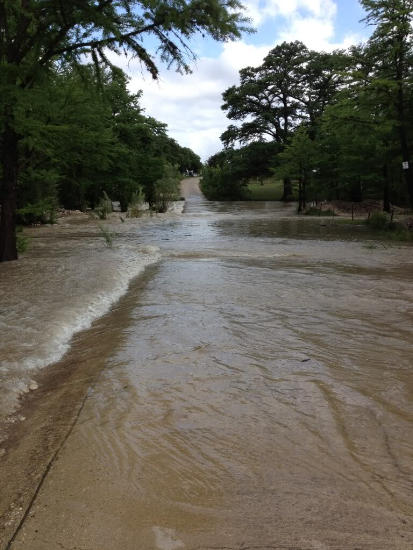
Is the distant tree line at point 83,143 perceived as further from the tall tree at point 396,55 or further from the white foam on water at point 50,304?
the tall tree at point 396,55

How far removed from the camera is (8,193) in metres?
10.0

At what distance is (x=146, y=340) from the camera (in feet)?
15.6

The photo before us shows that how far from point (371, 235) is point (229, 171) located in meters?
33.8

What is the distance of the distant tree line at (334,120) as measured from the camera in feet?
53.4

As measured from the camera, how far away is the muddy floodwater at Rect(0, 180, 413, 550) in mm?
2088

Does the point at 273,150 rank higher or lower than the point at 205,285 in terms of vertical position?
higher

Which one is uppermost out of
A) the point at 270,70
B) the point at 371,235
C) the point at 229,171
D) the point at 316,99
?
the point at 270,70

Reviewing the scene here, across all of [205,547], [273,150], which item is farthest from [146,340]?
[273,150]

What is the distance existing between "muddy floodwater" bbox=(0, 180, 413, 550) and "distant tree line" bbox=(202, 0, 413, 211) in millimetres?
12971

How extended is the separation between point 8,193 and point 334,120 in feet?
44.2

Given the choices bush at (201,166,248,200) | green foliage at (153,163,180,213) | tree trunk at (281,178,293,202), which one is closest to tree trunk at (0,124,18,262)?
green foliage at (153,163,180,213)

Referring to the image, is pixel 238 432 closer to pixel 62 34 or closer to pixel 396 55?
pixel 62 34

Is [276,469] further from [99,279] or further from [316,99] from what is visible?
[316,99]

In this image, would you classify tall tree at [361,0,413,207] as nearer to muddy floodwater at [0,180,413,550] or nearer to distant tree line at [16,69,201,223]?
distant tree line at [16,69,201,223]
